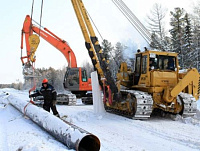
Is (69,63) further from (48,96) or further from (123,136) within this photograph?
(123,136)

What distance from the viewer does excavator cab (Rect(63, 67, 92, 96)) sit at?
15.8 m

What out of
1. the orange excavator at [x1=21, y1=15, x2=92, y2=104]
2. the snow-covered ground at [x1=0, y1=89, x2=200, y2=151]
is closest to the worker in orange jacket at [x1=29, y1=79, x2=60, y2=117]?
the snow-covered ground at [x1=0, y1=89, x2=200, y2=151]

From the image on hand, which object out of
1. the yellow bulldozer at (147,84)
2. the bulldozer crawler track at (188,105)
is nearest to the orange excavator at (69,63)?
the yellow bulldozer at (147,84)

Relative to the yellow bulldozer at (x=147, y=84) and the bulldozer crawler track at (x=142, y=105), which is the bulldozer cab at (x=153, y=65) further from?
the bulldozer crawler track at (x=142, y=105)

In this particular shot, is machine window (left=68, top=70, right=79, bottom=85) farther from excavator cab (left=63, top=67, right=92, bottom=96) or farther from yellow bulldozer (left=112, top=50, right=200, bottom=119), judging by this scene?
yellow bulldozer (left=112, top=50, right=200, bottom=119)

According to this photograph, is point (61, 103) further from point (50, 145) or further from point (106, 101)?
point (50, 145)

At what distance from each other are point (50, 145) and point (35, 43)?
8.52 metres

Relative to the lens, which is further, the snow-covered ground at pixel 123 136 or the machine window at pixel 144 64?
the machine window at pixel 144 64

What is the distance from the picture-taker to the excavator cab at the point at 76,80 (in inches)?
622

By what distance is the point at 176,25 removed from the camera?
1480 inches

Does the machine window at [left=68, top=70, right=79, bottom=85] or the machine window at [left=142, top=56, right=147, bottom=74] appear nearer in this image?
the machine window at [left=142, top=56, right=147, bottom=74]

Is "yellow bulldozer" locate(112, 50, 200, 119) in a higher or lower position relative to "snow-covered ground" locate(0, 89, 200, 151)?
higher

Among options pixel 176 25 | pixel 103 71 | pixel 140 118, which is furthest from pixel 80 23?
pixel 176 25

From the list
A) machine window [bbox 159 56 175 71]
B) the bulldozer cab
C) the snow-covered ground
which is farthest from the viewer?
machine window [bbox 159 56 175 71]
